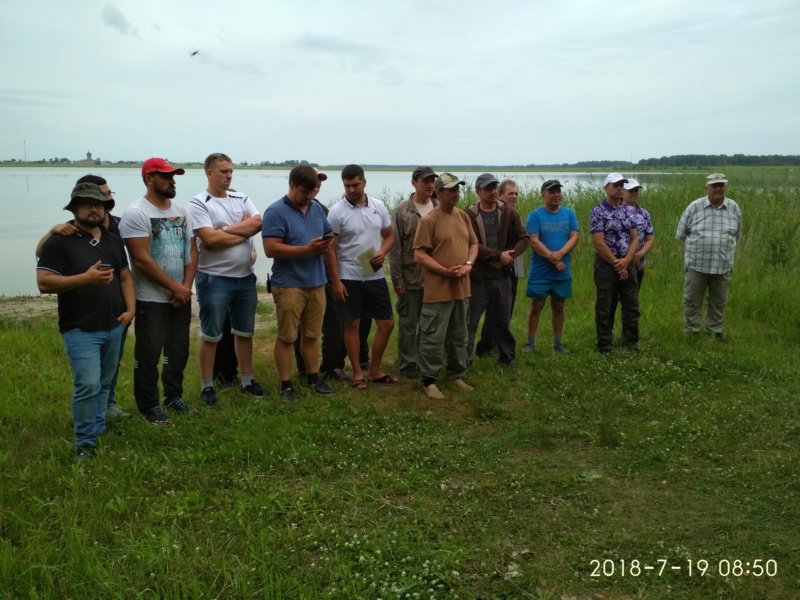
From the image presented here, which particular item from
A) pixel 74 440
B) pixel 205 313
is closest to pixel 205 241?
pixel 205 313

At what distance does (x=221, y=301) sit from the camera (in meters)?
5.10

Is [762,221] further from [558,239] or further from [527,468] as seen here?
[527,468]

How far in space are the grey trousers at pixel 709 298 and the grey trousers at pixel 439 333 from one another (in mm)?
2995

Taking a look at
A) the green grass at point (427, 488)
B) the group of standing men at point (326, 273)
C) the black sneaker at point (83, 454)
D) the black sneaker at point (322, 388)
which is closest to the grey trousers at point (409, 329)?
the group of standing men at point (326, 273)

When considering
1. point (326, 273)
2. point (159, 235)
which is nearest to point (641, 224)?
point (326, 273)

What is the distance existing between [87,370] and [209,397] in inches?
46.4

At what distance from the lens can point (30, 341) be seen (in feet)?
23.0

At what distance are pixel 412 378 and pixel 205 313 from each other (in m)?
1.94

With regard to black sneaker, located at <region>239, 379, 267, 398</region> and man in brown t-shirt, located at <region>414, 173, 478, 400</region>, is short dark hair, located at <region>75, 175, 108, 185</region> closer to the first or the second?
black sneaker, located at <region>239, 379, 267, 398</region>

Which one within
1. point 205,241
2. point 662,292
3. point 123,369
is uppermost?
point 205,241

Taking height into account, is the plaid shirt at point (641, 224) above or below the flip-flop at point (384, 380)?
above

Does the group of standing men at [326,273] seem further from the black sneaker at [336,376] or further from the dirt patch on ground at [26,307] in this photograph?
the dirt patch on ground at [26,307]

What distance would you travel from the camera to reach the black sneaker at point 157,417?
15.2ft

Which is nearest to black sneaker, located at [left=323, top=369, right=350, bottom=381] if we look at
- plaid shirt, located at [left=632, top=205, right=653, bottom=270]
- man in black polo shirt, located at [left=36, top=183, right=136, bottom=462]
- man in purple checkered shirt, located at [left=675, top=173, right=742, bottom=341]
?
man in black polo shirt, located at [left=36, top=183, right=136, bottom=462]
